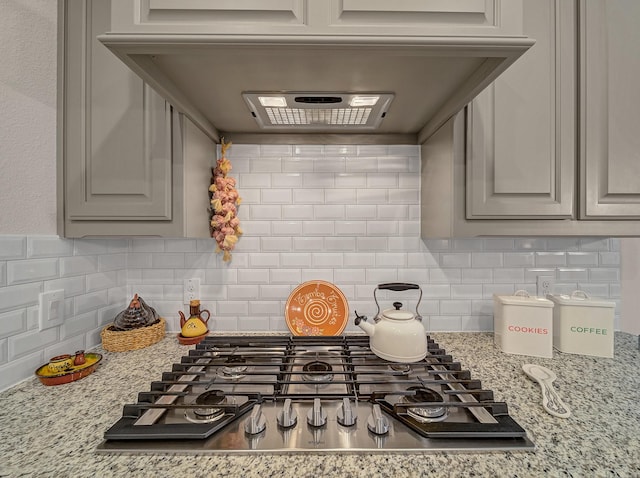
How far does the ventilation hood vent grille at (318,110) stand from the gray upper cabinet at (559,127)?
1.10 ft

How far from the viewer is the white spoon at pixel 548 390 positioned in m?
0.77

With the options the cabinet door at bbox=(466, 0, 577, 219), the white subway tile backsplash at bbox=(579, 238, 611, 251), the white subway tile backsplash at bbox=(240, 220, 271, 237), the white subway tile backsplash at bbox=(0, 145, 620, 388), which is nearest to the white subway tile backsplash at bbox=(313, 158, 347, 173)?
the white subway tile backsplash at bbox=(0, 145, 620, 388)

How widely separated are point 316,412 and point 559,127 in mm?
1279

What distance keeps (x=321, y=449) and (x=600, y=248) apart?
1.64 metres

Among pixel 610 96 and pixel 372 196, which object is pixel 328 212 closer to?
pixel 372 196

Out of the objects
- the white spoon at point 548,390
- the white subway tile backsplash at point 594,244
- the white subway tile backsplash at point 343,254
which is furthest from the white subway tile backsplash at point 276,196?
the white subway tile backsplash at point 594,244

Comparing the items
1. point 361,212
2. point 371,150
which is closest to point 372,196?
point 361,212

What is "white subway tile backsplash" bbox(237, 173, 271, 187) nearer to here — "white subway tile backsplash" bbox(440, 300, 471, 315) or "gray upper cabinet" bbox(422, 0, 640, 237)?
"gray upper cabinet" bbox(422, 0, 640, 237)

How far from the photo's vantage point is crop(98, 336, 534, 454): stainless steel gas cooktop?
2.17 feet

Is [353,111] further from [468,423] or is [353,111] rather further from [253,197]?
[468,423]

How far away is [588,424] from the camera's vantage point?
2.39 ft

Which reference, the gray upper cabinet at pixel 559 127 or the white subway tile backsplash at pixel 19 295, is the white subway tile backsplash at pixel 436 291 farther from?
the white subway tile backsplash at pixel 19 295

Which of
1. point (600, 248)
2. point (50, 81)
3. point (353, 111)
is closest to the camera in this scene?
point (50, 81)

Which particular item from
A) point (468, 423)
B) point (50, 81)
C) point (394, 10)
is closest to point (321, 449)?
point (468, 423)
